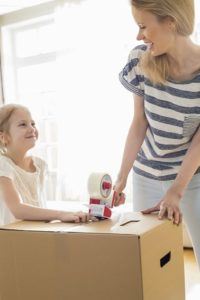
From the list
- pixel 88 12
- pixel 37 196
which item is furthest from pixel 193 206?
pixel 88 12

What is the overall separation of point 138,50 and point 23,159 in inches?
26.2

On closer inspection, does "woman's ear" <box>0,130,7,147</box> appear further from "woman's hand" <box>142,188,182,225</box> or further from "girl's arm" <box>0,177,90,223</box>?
"woman's hand" <box>142,188,182,225</box>

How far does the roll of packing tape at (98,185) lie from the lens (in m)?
1.00

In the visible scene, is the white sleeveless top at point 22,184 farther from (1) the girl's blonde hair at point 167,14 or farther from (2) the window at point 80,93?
(2) the window at point 80,93

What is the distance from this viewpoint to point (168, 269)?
35.2 inches

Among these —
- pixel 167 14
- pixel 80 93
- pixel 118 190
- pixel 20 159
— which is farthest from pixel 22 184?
pixel 80 93

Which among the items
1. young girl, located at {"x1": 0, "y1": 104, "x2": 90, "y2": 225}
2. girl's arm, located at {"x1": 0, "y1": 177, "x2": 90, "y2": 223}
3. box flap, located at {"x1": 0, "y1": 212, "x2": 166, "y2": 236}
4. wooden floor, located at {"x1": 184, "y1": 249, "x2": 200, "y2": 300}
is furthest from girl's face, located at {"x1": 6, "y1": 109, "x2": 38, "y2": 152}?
wooden floor, located at {"x1": 184, "y1": 249, "x2": 200, "y2": 300}

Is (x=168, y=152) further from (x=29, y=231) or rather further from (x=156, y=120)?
(x=29, y=231)

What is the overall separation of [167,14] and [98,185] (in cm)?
47

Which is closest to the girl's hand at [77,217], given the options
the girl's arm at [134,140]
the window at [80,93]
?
the girl's arm at [134,140]

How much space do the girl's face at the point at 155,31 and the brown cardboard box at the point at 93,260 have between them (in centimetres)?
46

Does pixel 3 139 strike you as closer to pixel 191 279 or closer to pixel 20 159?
pixel 20 159

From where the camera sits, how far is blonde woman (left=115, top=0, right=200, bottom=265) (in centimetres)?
103

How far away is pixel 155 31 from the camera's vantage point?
1.03 m
